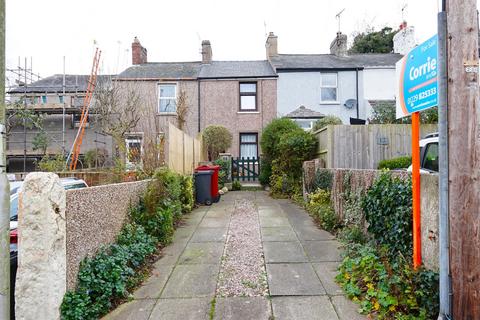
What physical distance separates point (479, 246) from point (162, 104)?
17358 millimetres

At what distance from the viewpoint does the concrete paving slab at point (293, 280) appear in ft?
13.2

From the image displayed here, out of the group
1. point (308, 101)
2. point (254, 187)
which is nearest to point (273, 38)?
point (308, 101)

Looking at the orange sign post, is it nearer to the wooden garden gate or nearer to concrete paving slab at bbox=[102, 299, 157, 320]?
concrete paving slab at bbox=[102, 299, 157, 320]

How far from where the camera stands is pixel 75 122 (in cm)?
1877

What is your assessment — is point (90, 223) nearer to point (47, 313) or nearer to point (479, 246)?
point (47, 313)

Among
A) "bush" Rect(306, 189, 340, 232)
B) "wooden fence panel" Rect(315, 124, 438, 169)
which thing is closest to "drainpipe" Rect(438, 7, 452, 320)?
"bush" Rect(306, 189, 340, 232)

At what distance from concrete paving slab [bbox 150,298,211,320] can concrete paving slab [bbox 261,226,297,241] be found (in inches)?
106

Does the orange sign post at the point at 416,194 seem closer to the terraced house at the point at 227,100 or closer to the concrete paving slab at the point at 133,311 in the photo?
the concrete paving slab at the point at 133,311

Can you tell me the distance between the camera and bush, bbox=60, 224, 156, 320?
130 inches

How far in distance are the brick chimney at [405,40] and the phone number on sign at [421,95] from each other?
1885cm

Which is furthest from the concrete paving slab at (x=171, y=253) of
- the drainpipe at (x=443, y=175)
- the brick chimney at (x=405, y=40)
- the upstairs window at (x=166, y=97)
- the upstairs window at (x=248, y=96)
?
the brick chimney at (x=405, y=40)

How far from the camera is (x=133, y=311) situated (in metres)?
3.62

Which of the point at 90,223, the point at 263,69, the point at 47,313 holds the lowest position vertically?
the point at 47,313

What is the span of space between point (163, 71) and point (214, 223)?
14.2 meters
